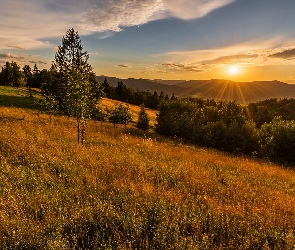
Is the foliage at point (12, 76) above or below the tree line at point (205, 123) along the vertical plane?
above

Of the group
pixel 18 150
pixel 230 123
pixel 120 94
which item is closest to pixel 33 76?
pixel 120 94

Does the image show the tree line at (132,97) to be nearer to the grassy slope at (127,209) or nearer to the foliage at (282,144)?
the foliage at (282,144)

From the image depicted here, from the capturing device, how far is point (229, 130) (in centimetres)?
3253

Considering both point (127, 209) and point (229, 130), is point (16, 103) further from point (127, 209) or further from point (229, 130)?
point (127, 209)

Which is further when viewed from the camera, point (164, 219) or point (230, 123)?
point (230, 123)

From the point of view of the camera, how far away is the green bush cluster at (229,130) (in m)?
26.9

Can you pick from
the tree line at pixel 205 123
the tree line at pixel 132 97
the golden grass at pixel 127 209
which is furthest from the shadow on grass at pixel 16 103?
the tree line at pixel 132 97

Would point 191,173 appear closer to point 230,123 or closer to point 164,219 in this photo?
point 164,219

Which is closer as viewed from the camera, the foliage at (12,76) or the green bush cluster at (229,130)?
the green bush cluster at (229,130)

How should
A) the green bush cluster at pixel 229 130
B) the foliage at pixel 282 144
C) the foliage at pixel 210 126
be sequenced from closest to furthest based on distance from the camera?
1. the foliage at pixel 282 144
2. the green bush cluster at pixel 229 130
3. the foliage at pixel 210 126

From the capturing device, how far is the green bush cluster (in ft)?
88.2

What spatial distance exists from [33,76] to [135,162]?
254 feet

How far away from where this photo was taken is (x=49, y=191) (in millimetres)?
7176

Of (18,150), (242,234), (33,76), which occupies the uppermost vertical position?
(33,76)
